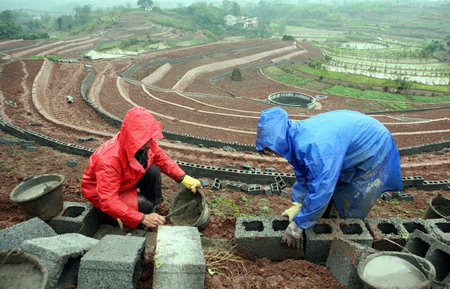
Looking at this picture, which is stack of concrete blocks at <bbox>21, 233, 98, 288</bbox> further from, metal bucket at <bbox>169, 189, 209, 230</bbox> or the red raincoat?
metal bucket at <bbox>169, 189, 209, 230</bbox>

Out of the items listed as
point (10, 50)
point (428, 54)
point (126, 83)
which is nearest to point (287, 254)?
point (126, 83)

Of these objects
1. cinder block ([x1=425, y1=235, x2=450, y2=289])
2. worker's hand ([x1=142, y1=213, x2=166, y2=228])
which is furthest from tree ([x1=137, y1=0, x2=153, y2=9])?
cinder block ([x1=425, y1=235, x2=450, y2=289])

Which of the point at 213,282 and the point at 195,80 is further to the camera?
the point at 195,80

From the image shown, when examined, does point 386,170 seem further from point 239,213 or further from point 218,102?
point 218,102

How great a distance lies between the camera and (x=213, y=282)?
2877 millimetres

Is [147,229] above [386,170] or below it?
below

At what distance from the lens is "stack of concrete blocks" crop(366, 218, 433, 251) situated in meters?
3.42

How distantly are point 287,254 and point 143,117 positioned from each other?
7.27ft

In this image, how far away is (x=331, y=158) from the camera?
3008mm

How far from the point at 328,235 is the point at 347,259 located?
1.62 feet

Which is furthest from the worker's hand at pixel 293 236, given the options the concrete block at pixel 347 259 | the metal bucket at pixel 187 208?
the metal bucket at pixel 187 208

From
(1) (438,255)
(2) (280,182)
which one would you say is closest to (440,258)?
(1) (438,255)

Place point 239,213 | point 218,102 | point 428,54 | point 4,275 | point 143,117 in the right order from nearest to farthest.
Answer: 1. point 4,275
2. point 143,117
3. point 239,213
4. point 218,102
5. point 428,54

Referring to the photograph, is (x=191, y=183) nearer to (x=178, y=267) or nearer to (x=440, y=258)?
(x=178, y=267)
